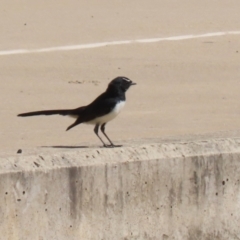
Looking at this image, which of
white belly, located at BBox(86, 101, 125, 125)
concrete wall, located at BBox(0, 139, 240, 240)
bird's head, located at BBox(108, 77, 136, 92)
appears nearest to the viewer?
concrete wall, located at BBox(0, 139, 240, 240)

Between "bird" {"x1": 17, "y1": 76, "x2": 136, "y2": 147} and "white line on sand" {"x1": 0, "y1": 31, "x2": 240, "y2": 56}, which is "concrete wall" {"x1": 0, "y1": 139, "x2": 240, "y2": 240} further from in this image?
"white line on sand" {"x1": 0, "y1": 31, "x2": 240, "y2": 56}

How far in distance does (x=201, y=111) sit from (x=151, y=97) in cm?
95

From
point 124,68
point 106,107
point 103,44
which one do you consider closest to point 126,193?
point 106,107

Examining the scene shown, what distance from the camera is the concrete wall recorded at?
20.1 feet

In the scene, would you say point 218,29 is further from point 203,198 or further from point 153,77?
point 203,198

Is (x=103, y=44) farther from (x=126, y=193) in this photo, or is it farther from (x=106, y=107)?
(x=126, y=193)

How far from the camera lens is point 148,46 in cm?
1605

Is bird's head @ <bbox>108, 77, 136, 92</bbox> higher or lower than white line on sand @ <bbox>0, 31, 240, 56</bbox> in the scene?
lower

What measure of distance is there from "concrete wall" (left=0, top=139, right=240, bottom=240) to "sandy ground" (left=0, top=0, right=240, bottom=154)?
8.83 ft

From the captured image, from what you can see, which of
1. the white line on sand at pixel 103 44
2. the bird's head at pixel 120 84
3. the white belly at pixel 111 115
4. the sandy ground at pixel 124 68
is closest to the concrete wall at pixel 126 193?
the white belly at pixel 111 115

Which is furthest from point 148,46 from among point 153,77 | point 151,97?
point 151,97

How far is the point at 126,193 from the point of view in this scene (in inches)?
257

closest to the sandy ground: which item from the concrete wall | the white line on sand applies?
the white line on sand

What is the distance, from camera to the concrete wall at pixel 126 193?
613 cm
